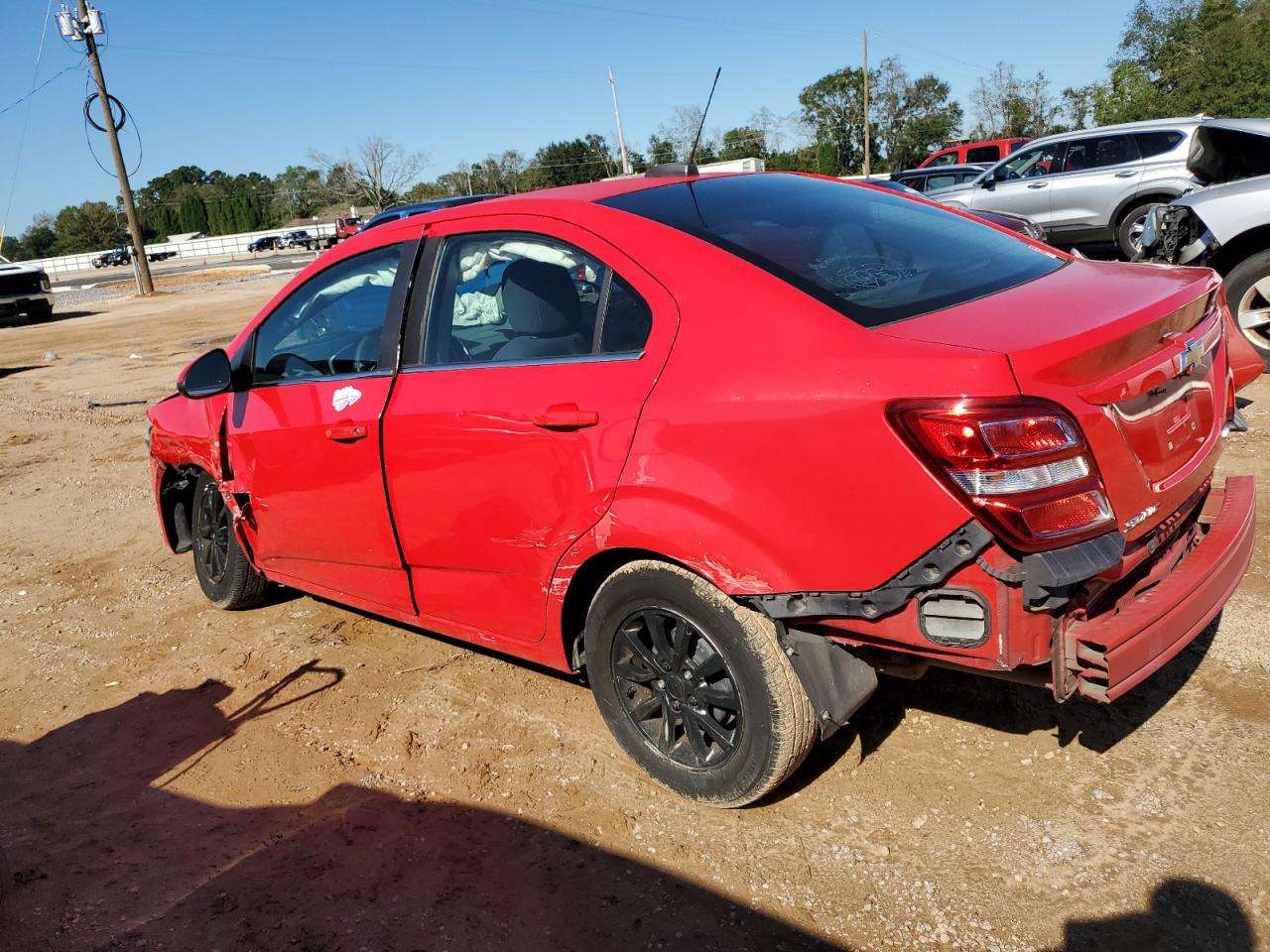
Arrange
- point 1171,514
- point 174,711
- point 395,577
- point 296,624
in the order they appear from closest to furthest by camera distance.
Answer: point 1171,514, point 395,577, point 174,711, point 296,624

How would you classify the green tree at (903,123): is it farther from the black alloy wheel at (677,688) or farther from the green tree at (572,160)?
the black alloy wheel at (677,688)

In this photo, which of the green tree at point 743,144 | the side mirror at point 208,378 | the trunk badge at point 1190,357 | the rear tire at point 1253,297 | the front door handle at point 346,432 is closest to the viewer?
the trunk badge at point 1190,357

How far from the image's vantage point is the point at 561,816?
9.87 ft

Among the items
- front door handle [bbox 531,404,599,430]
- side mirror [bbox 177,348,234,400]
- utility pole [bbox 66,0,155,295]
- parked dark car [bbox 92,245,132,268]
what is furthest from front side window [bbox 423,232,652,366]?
parked dark car [bbox 92,245,132,268]

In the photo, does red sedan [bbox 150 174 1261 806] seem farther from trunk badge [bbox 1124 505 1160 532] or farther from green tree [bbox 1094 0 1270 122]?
green tree [bbox 1094 0 1270 122]

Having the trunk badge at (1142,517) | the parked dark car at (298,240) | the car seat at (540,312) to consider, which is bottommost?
the trunk badge at (1142,517)

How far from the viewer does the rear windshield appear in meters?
2.69

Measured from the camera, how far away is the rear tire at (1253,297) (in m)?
6.70

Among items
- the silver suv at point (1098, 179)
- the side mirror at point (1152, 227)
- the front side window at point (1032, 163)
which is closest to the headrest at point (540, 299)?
the side mirror at point (1152, 227)

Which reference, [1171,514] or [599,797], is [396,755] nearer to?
[599,797]

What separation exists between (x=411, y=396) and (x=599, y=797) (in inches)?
56.6

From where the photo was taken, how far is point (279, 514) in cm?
414

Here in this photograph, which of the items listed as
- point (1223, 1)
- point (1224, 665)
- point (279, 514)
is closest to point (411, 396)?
point (279, 514)

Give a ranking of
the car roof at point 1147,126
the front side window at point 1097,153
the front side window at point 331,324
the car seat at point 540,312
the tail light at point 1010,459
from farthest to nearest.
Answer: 1. the front side window at point 1097,153
2. the car roof at point 1147,126
3. the front side window at point 331,324
4. the car seat at point 540,312
5. the tail light at point 1010,459
